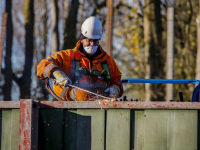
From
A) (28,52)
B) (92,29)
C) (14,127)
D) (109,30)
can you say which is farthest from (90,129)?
(28,52)

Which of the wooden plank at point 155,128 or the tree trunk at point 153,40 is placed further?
the tree trunk at point 153,40

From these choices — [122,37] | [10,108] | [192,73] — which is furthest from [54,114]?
[122,37]

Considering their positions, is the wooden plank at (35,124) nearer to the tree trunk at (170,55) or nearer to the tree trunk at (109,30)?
the tree trunk at (170,55)

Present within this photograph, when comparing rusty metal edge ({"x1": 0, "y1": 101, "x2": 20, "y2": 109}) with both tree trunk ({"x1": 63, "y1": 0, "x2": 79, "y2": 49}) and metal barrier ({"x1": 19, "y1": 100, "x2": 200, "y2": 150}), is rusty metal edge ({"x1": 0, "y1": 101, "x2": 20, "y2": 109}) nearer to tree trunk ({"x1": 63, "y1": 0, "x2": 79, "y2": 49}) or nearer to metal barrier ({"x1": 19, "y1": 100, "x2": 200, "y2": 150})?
metal barrier ({"x1": 19, "y1": 100, "x2": 200, "y2": 150})

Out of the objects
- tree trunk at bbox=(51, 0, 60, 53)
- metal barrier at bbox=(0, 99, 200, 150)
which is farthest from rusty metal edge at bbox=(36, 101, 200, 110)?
tree trunk at bbox=(51, 0, 60, 53)

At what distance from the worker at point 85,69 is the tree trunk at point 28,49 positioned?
955cm

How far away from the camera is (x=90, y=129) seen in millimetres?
3729

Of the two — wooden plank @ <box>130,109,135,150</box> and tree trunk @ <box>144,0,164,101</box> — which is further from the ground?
tree trunk @ <box>144,0,164,101</box>

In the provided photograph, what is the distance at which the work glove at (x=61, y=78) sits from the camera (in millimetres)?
4734

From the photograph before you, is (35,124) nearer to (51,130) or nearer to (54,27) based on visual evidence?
(51,130)

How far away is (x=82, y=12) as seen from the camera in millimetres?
19312

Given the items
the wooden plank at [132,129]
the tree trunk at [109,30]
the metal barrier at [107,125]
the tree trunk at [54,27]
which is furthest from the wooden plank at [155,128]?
the tree trunk at [54,27]

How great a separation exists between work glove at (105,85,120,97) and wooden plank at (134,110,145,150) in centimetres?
147

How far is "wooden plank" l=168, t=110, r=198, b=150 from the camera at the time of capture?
3.69 m
